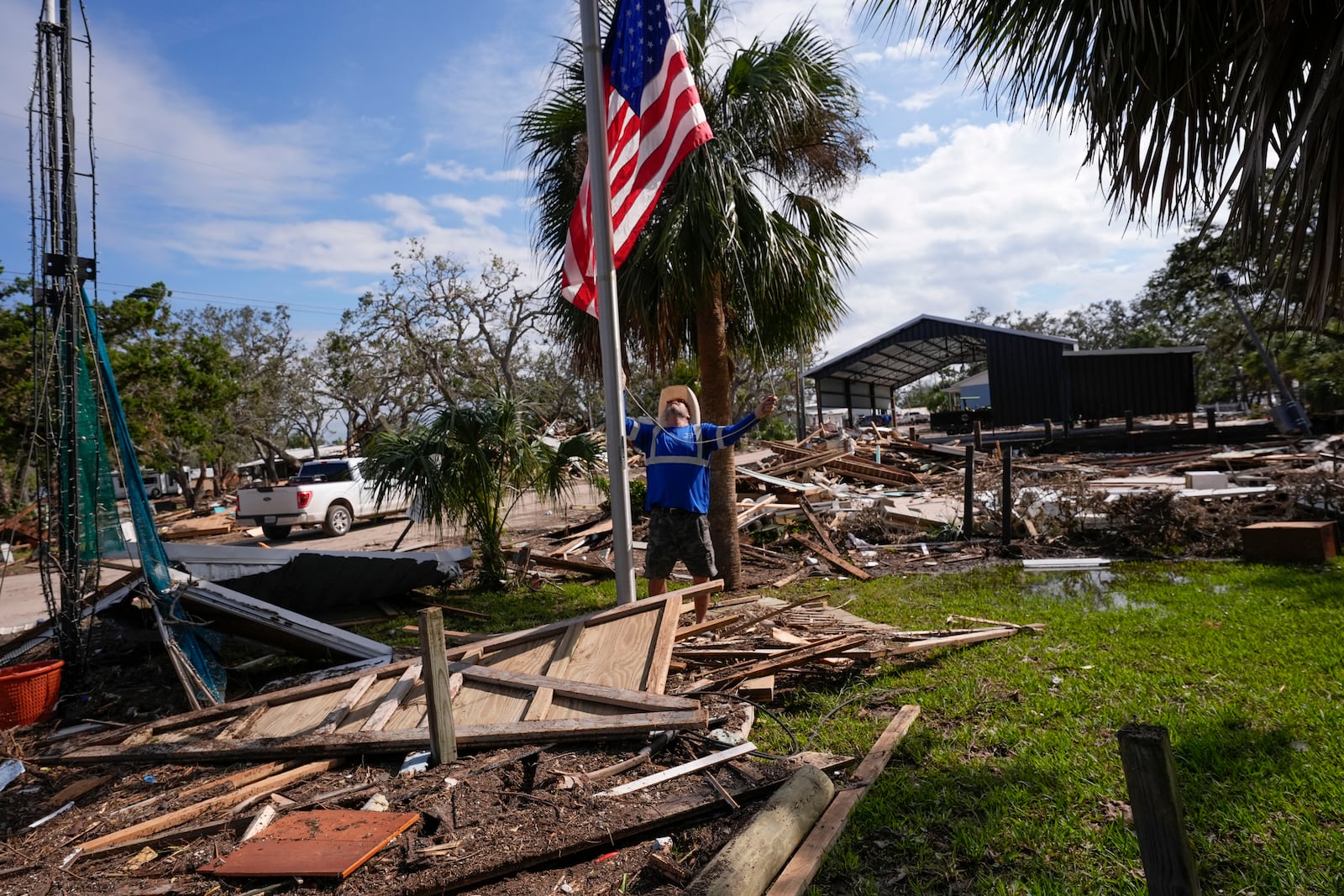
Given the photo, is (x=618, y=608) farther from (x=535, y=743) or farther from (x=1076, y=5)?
(x=1076, y=5)

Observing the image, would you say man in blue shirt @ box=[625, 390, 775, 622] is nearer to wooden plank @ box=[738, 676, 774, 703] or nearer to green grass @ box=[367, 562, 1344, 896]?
wooden plank @ box=[738, 676, 774, 703]

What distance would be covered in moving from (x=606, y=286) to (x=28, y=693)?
199 inches

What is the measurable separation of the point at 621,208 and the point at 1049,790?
5.15 metres

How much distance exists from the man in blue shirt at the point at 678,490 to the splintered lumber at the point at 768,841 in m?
3.37

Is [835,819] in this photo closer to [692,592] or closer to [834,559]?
[692,592]

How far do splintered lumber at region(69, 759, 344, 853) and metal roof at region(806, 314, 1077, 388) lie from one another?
27506 mm

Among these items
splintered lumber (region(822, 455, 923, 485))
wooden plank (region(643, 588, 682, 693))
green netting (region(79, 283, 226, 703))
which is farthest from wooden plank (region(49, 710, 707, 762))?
splintered lumber (region(822, 455, 923, 485))

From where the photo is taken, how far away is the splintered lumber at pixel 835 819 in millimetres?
3158

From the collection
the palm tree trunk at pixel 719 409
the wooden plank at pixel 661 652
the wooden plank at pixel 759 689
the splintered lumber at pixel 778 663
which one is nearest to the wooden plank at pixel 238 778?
the wooden plank at pixel 661 652

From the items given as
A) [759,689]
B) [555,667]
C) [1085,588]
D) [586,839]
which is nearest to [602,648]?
[555,667]

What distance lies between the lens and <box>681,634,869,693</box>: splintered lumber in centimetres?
558

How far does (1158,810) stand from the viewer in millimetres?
1964

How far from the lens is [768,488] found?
1636 centimetres

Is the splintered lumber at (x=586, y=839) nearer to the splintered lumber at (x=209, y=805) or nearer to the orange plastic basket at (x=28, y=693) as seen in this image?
the splintered lumber at (x=209, y=805)
